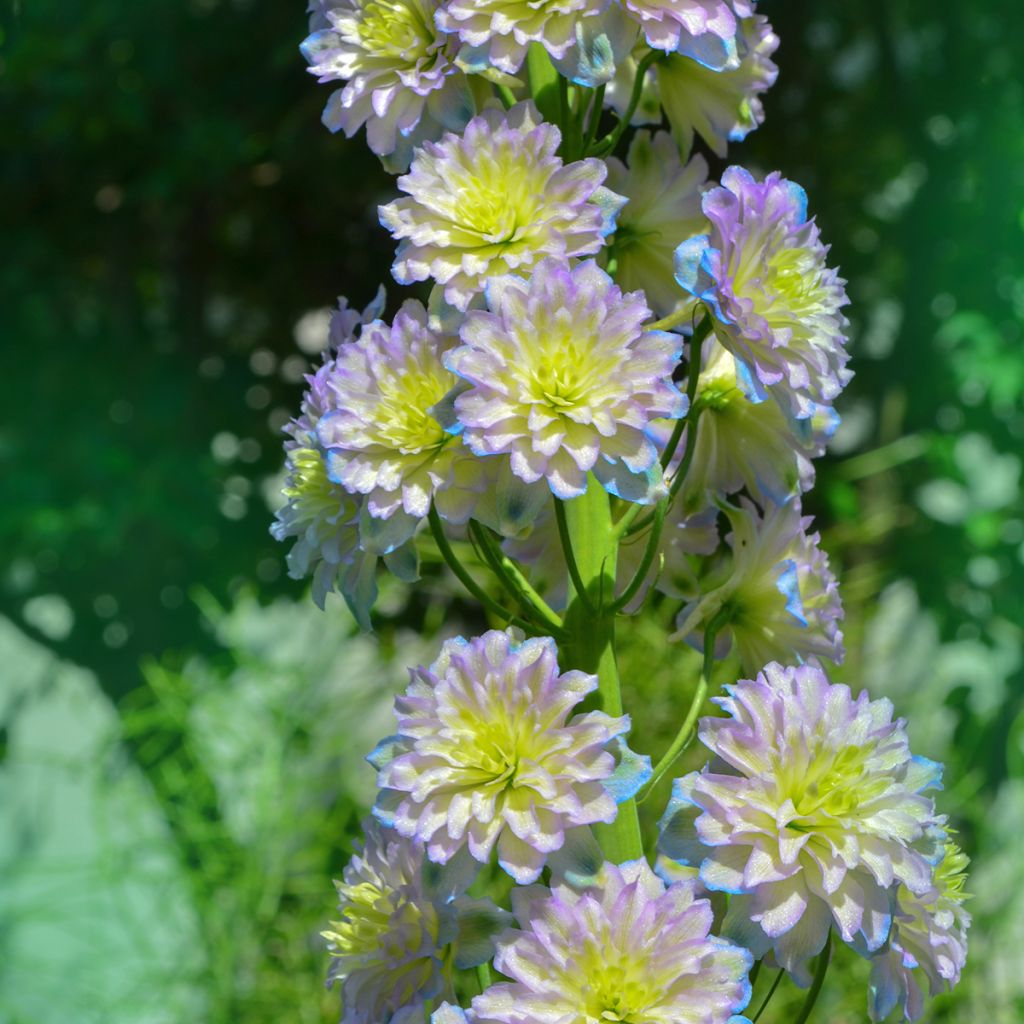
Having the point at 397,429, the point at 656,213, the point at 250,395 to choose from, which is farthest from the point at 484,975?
the point at 250,395

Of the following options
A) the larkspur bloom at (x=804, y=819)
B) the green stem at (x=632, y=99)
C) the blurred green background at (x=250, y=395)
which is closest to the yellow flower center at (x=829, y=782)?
the larkspur bloom at (x=804, y=819)

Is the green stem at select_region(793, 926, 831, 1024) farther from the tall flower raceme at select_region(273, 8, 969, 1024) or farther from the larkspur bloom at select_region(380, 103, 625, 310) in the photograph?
the larkspur bloom at select_region(380, 103, 625, 310)

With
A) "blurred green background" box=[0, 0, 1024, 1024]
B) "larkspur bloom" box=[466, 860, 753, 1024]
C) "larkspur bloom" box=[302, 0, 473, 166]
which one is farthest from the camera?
"blurred green background" box=[0, 0, 1024, 1024]

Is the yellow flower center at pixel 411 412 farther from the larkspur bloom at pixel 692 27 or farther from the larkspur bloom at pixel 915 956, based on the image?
the larkspur bloom at pixel 915 956

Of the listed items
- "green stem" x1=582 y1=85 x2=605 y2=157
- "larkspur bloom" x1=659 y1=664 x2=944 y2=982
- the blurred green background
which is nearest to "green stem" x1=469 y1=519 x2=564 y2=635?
"larkspur bloom" x1=659 y1=664 x2=944 y2=982

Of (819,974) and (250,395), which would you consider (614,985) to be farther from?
(250,395)
